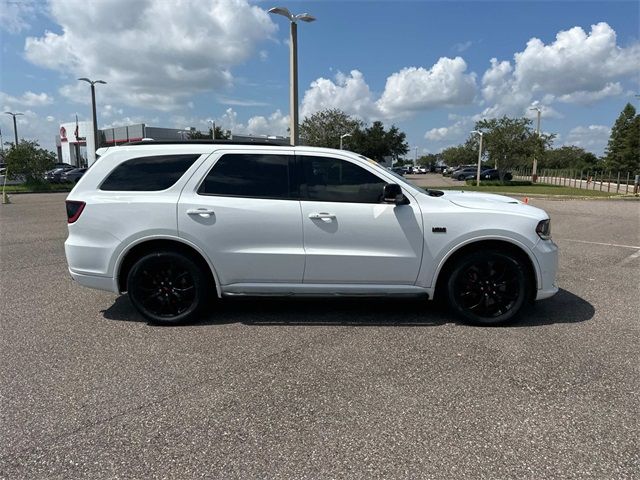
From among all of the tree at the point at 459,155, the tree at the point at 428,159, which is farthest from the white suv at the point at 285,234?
the tree at the point at 428,159

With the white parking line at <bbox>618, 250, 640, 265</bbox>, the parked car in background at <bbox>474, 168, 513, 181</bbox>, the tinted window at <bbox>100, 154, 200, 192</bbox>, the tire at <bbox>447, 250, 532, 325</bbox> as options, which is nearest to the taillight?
the tinted window at <bbox>100, 154, 200, 192</bbox>

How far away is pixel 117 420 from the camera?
2959mm

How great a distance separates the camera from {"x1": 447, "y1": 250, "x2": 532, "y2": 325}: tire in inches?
177

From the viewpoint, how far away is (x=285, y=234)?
4477 millimetres

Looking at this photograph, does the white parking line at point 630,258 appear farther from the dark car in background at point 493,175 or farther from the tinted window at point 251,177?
the dark car in background at point 493,175

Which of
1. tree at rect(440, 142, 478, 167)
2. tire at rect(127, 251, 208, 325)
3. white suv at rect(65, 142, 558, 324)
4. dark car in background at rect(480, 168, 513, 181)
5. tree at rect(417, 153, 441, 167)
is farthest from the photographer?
tree at rect(417, 153, 441, 167)

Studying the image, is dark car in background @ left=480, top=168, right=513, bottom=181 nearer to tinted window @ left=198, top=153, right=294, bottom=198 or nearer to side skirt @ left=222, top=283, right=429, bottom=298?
side skirt @ left=222, top=283, right=429, bottom=298

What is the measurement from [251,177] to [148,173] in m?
1.05

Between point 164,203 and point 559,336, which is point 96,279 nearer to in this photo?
point 164,203

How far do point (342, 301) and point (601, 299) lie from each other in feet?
10.5

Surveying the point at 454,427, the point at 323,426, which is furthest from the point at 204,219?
the point at 454,427

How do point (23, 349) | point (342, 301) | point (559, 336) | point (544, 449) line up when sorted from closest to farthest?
point (544, 449), point (23, 349), point (559, 336), point (342, 301)

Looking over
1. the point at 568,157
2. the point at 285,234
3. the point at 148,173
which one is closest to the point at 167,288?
the point at 148,173

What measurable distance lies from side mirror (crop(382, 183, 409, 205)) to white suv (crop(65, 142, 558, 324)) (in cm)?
2
